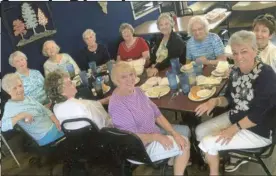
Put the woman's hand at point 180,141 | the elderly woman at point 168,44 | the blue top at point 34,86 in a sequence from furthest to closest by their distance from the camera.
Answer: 1. the blue top at point 34,86
2. the elderly woman at point 168,44
3. the woman's hand at point 180,141

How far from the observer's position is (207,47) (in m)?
2.83

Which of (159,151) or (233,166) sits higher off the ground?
(159,151)

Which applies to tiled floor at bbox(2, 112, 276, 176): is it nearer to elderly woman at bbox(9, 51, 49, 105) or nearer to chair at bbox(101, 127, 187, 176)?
chair at bbox(101, 127, 187, 176)

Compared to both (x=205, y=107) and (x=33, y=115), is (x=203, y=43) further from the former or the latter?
(x=33, y=115)

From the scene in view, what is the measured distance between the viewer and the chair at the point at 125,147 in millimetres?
1852

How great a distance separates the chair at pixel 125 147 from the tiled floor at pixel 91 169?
0.41 metres

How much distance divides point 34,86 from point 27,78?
110 mm

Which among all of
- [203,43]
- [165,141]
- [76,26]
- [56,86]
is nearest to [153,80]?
[203,43]

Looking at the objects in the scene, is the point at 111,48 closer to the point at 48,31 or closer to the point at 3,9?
the point at 48,31

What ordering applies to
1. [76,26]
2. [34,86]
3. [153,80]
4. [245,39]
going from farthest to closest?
1. [76,26]
2. [34,86]
3. [153,80]
4. [245,39]

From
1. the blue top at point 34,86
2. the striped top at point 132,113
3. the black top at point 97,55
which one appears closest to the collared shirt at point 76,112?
the striped top at point 132,113

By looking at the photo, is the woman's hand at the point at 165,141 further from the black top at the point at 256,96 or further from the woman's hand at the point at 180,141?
the black top at the point at 256,96

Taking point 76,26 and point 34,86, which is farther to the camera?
point 76,26

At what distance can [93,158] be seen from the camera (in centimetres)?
239
